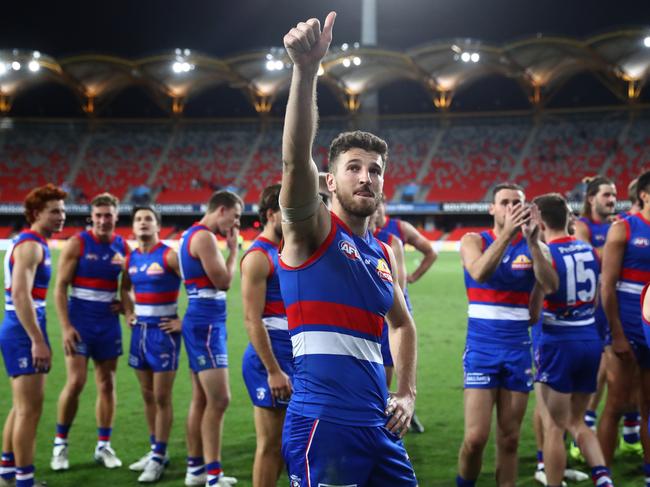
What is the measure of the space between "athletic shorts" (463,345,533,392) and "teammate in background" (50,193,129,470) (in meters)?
3.17

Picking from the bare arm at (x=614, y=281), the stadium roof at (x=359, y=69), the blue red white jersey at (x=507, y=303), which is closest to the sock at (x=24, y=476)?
the blue red white jersey at (x=507, y=303)

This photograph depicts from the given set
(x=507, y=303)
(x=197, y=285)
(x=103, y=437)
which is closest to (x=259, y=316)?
(x=197, y=285)

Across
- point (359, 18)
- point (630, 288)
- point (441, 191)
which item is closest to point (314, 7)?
point (359, 18)

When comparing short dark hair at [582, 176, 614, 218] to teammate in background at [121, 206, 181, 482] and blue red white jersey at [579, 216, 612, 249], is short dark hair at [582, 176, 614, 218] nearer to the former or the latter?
blue red white jersey at [579, 216, 612, 249]

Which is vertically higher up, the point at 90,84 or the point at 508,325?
the point at 90,84

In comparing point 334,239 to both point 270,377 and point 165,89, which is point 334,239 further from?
point 165,89

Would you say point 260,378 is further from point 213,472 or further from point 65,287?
point 65,287

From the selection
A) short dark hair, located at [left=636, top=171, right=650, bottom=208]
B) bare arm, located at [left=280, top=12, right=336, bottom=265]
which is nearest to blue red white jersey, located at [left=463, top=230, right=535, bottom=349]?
short dark hair, located at [left=636, top=171, right=650, bottom=208]

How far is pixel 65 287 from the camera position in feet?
18.5

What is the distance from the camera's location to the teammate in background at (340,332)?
245 centimetres

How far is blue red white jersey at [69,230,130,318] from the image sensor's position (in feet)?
18.7

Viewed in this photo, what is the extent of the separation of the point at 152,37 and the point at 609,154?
31282mm

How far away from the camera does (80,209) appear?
39.6m

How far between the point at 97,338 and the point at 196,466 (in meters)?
1.51
